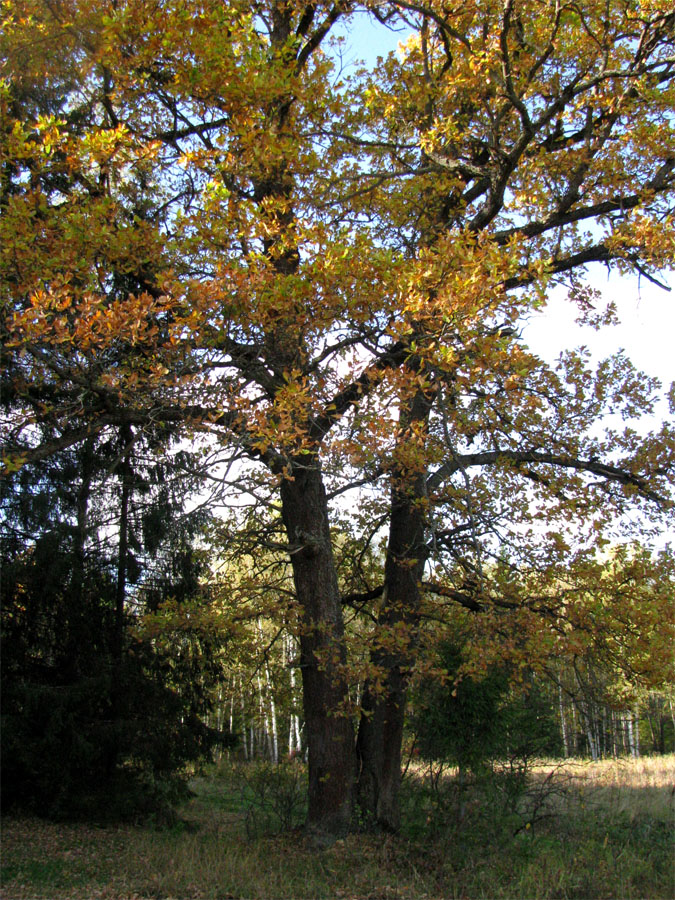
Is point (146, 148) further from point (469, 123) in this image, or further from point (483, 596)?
point (483, 596)

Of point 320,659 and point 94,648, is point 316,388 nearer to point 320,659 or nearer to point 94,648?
point 320,659

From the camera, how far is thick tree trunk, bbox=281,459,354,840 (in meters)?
7.46

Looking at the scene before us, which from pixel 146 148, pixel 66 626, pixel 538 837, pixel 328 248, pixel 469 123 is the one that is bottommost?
pixel 538 837

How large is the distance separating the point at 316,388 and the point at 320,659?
2.82 metres

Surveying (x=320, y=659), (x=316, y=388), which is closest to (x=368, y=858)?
(x=320, y=659)

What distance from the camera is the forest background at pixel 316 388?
6164 mm

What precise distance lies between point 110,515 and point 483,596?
19.9ft

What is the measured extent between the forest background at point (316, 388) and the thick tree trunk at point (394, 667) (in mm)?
44

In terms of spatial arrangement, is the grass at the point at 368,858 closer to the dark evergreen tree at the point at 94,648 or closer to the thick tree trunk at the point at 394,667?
the thick tree trunk at the point at 394,667

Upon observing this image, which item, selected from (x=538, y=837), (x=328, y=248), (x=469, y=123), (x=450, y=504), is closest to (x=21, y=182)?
(x=328, y=248)

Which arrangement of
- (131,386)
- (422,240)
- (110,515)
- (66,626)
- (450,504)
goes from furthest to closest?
(110,515) → (66,626) → (422,240) → (450,504) → (131,386)

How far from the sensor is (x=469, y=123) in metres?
8.99

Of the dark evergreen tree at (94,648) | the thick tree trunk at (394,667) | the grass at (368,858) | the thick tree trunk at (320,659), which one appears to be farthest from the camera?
the dark evergreen tree at (94,648)

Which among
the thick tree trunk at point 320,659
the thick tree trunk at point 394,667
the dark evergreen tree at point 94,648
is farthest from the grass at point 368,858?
the dark evergreen tree at point 94,648
